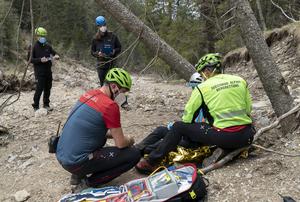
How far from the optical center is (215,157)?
15.7 feet

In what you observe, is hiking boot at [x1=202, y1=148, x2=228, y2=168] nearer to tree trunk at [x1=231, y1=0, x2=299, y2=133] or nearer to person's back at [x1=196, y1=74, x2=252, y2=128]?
person's back at [x1=196, y1=74, x2=252, y2=128]

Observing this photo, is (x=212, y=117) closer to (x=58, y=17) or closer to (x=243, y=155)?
(x=243, y=155)

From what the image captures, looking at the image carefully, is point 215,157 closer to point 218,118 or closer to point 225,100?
point 218,118

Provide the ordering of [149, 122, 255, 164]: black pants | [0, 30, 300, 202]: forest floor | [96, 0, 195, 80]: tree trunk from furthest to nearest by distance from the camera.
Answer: [96, 0, 195, 80]: tree trunk
[149, 122, 255, 164]: black pants
[0, 30, 300, 202]: forest floor

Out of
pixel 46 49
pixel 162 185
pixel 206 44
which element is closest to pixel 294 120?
pixel 162 185

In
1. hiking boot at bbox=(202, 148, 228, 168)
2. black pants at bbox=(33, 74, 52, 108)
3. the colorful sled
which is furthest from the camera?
black pants at bbox=(33, 74, 52, 108)

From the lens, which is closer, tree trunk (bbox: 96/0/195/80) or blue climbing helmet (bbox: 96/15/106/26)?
tree trunk (bbox: 96/0/195/80)

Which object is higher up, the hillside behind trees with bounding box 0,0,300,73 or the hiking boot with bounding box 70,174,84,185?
the hillside behind trees with bounding box 0,0,300,73

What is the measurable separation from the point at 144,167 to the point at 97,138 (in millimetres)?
767

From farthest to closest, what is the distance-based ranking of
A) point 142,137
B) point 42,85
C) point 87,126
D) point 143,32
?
point 42,85
point 142,137
point 143,32
point 87,126

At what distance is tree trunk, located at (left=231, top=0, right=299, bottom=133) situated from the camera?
5.08 meters

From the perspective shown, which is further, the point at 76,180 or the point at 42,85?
the point at 42,85

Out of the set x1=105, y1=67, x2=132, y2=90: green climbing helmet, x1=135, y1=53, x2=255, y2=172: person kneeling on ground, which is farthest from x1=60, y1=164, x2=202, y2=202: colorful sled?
x1=105, y1=67, x2=132, y2=90: green climbing helmet

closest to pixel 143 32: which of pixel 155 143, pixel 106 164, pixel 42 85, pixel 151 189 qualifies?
pixel 155 143
